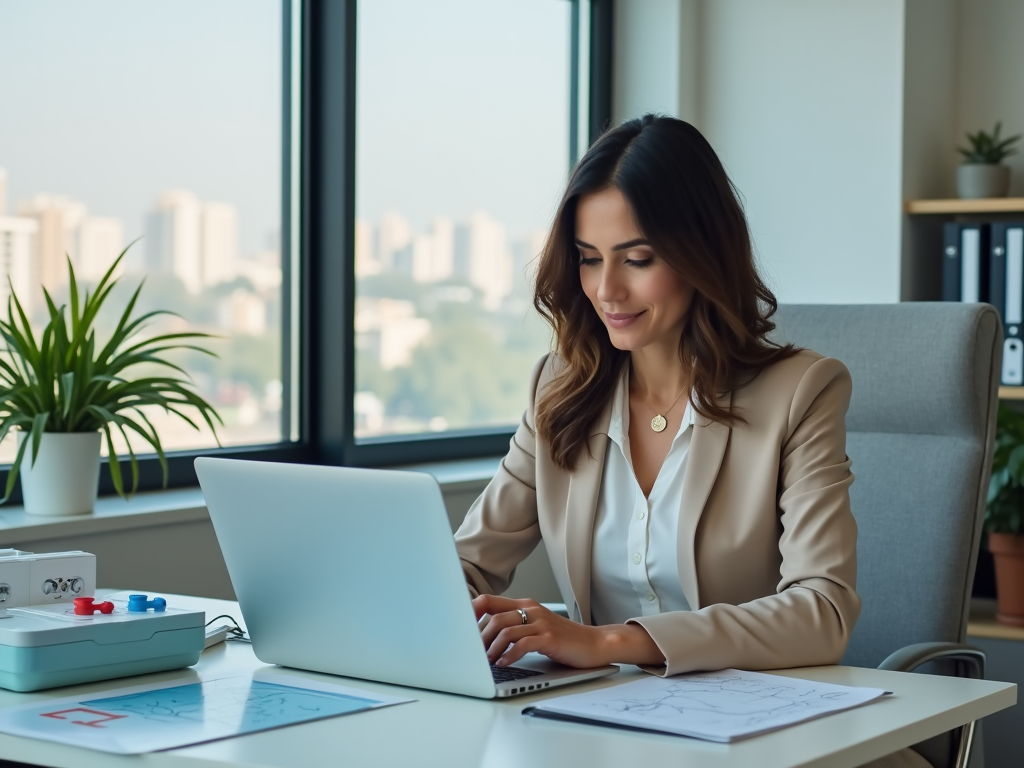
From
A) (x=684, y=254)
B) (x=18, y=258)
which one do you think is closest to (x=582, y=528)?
(x=684, y=254)

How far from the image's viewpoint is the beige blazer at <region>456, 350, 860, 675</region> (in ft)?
4.68

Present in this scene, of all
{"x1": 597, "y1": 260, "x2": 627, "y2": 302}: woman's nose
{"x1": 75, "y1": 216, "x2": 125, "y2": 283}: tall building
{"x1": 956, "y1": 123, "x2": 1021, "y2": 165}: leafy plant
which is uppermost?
{"x1": 956, "y1": 123, "x2": 1021, "y2": 165}: leafy plant

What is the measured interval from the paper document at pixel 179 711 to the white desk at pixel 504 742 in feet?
0.06

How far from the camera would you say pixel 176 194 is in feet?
8.50

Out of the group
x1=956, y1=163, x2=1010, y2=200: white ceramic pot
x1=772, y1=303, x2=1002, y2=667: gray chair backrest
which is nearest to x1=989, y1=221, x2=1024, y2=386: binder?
x1=956, y1=163, x2=1010, y2=200: white ceramic pot

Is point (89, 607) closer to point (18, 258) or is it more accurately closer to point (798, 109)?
point (18, 258)

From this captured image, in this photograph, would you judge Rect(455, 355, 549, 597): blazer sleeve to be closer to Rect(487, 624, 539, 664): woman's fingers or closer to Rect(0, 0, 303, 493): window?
Rect(487, 624, 539, 664): woman's fingers

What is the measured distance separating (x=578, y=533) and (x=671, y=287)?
0.35 metres

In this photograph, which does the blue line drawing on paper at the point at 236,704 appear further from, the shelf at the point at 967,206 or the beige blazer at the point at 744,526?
the shelf at the point at 967,206

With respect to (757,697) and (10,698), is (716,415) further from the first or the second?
(10,698)

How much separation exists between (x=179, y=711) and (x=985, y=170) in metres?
2.55

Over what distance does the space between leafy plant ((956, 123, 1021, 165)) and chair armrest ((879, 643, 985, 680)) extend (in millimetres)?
1718

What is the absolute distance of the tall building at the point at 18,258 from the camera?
228 cm

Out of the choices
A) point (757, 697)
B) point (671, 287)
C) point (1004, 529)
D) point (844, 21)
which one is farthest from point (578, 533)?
point (844, 21)
